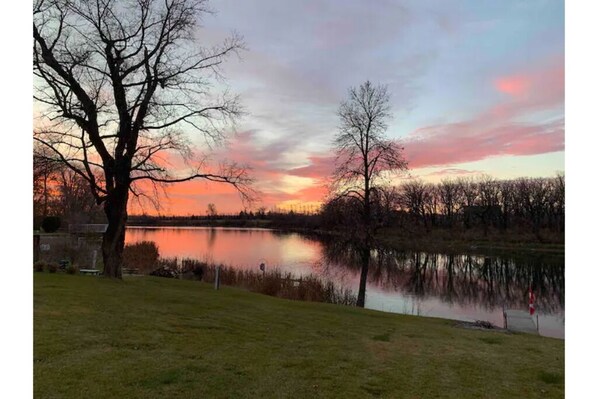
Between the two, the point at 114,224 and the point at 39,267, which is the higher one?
the point at 114,224

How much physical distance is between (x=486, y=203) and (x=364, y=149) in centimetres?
4191

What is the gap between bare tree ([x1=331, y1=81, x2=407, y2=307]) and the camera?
18.4 meters

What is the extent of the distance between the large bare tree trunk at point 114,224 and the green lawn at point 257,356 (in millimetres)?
3710

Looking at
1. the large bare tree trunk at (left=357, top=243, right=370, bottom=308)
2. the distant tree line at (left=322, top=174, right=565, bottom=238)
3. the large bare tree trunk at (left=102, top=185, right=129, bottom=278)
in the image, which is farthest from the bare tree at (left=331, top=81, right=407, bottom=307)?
the distant tree line at (left=322, top=174, right=565, bottom=238)

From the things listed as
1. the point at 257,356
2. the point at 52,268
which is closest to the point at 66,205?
the point at 52,268

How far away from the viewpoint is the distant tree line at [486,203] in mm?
44219

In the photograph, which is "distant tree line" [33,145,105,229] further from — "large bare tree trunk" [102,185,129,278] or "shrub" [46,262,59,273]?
"large bare tree trunk" [102,185,129,278]

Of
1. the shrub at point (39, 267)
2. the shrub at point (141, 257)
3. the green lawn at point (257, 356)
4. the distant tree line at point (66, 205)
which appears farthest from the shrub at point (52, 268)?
the distant tree line at point (66, 205)

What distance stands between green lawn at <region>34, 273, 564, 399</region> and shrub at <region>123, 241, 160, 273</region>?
1237cm

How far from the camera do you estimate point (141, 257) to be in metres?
22.3

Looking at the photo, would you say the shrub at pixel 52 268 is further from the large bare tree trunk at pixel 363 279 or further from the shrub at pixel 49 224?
the shrub at pixel 49 224

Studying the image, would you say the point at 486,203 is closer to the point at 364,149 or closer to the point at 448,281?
the point at 448,281

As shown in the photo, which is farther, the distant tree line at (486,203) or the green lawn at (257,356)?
the distant tree line at (486,203)
